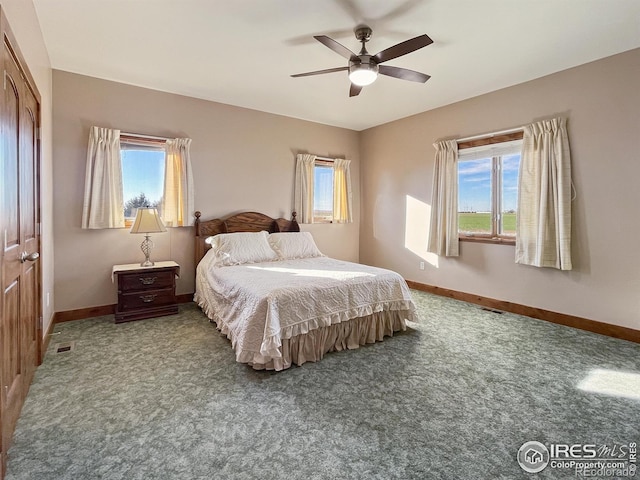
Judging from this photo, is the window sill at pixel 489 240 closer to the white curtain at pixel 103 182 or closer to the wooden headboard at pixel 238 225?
the wooden headboard at pixel 238 225

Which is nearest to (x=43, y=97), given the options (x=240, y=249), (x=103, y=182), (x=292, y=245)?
(x=103, y=182)

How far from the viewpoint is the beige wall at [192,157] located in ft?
12.0

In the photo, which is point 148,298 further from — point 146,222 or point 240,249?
point 240,249

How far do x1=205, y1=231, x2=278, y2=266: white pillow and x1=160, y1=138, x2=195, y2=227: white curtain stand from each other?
0.47m

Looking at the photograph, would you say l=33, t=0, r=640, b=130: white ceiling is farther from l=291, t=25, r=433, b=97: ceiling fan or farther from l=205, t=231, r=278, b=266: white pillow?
l=205, t=231, r=278, b=266: white pillow

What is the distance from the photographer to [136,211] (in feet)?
13.2

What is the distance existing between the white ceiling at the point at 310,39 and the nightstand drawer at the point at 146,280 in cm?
224

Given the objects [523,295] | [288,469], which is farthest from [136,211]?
[523,295]

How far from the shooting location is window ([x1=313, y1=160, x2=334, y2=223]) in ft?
18.4

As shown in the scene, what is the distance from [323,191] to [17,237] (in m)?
4.26

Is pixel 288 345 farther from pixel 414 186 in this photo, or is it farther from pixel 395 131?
pixel 395 131

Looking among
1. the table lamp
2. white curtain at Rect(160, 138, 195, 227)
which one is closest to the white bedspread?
the table lamp

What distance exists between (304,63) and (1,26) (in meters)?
2.49

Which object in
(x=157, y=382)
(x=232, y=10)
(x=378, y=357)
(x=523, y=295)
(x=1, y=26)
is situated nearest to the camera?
(x=1, y=26)
